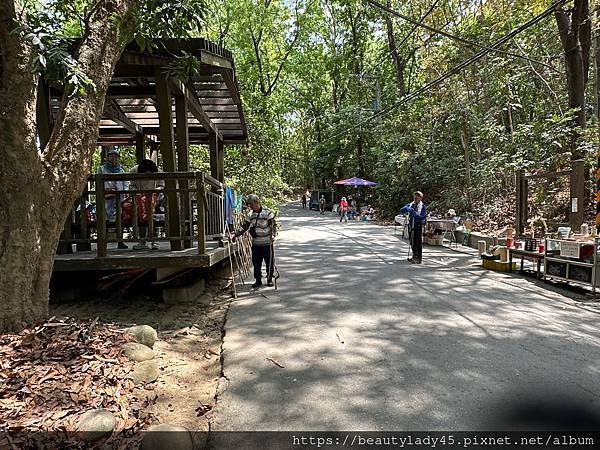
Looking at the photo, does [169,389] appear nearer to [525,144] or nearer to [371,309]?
[371,309]

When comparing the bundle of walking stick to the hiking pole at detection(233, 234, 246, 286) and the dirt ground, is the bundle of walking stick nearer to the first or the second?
the hiking pole at detection(233, 234, 246, 286)

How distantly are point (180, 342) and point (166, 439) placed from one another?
98.9 inches

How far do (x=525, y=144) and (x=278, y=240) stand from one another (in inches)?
358

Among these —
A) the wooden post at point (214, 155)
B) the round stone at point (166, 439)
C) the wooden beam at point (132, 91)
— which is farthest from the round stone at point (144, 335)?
the wooden post at point (214, 155)

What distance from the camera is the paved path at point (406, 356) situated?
11.3 feet

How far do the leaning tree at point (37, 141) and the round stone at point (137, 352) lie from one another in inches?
33.2

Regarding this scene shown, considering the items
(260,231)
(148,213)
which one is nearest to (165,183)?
(148,213)

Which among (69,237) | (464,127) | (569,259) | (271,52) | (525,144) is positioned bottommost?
(569,259)

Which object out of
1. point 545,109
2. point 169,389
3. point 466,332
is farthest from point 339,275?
point 545,109

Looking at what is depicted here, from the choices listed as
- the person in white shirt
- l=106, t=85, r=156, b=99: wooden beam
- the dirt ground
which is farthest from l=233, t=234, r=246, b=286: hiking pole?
l=106, t=85, r=156, b=99: wooden beam

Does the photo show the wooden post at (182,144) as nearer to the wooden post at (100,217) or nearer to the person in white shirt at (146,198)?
the person in white shirt at (146,198)

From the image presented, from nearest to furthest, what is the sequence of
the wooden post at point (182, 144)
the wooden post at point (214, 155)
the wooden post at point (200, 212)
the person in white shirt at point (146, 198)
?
the wooden post at point (200, 212)
the person in white shirt at point (146, 198)
the wooden post at point (182, 144)
the wooden post at point (214, 155)

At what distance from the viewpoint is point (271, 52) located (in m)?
31.0

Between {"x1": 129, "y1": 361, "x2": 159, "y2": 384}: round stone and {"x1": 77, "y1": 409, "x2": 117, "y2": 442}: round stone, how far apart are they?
2.66 ft
